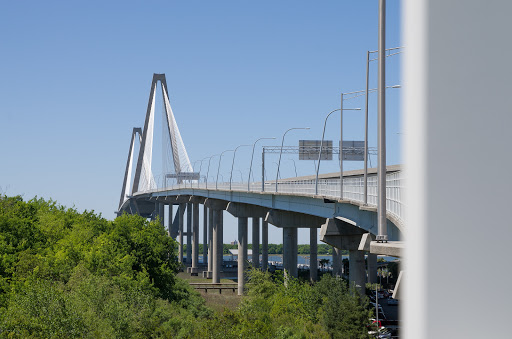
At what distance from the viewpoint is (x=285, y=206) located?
6500 centimetres

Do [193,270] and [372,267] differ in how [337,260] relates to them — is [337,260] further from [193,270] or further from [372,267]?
[193,270]

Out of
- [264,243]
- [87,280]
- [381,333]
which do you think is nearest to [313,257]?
[264,243]

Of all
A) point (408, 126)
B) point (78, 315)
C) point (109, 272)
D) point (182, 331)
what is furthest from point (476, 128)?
point (109, 272)

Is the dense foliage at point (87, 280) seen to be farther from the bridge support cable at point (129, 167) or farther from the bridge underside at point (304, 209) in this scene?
the bridge support cable at point (129, 167)

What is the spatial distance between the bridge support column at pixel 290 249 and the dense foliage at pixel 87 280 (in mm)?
12260

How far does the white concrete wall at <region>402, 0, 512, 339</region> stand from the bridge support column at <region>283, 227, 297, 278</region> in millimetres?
74116

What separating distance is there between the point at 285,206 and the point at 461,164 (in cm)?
6322

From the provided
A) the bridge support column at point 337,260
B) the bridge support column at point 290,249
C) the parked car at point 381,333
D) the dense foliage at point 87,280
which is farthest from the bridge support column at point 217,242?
the parked car at point 381,333

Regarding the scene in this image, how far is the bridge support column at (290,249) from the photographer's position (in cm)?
7638

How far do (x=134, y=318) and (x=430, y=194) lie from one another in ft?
124

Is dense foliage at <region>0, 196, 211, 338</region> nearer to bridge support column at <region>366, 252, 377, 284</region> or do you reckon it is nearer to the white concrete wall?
the white concrete wall

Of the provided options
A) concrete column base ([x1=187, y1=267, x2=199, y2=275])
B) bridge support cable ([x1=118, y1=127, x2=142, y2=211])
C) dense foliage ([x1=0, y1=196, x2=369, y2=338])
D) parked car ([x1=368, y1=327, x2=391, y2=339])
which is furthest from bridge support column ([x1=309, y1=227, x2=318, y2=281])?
bridge support cable ([x1=118, y1=127, x2=142, y2=211])

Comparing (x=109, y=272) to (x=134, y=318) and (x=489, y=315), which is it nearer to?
(x=134, y=318)

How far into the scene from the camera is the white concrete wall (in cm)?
189
